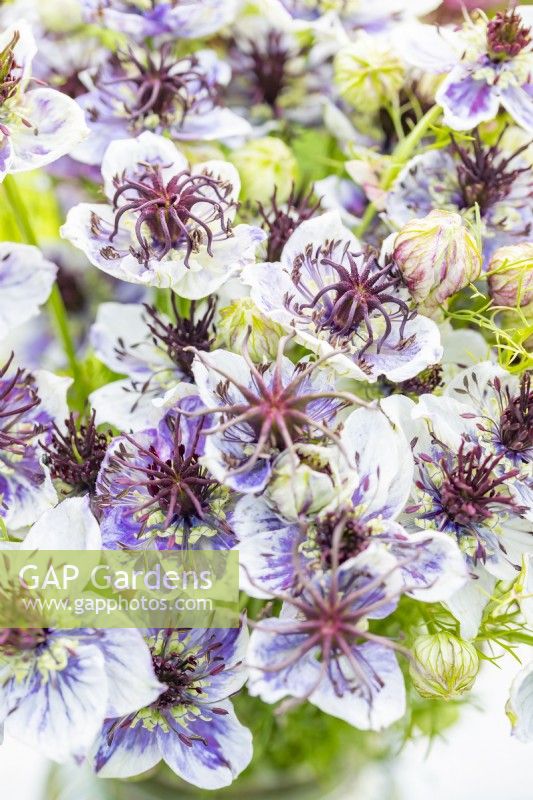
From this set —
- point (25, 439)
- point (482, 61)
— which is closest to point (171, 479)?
point (25, 439)

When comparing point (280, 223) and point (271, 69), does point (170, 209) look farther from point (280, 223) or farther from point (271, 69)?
point (271, 69)

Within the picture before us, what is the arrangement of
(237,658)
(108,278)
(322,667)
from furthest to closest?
(108,278) → (237,658) → (322,667)

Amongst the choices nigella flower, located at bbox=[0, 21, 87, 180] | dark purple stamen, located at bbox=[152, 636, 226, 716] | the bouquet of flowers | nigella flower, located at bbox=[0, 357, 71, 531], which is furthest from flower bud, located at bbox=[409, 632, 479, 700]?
nigella flower, located at bbox=[0, 21, 87, 180]

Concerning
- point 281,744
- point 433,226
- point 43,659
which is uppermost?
point 433,226

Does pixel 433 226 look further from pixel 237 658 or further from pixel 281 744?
pixel 281 744

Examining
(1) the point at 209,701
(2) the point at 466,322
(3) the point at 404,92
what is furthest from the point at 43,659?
(3) the point at 404,92

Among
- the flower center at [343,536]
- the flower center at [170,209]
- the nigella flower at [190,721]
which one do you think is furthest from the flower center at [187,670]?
the flower center at [170,209]
